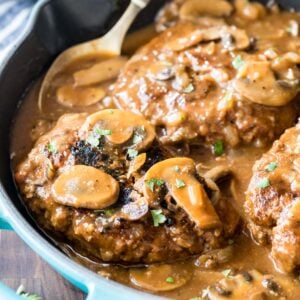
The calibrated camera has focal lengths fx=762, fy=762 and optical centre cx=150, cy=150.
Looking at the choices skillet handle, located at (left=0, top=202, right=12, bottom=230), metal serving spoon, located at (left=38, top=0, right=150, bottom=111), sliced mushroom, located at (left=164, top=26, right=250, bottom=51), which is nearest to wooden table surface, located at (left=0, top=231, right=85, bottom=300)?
skillet handle, located at (left=0, top=202, right=12, bottom=230)

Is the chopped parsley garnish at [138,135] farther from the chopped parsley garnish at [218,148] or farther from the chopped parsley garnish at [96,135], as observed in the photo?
the chopped parsley garnish at [218,148]

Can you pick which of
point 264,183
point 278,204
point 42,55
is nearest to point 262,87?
point 264,183

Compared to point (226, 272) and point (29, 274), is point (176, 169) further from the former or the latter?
point (29, 274)

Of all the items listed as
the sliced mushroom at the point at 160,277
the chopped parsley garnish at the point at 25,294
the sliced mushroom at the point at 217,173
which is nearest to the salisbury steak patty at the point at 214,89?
the sliced mushroom at the point at 217,173

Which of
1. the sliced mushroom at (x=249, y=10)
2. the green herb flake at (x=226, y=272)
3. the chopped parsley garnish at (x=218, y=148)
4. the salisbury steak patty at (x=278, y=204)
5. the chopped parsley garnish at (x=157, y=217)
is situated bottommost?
the sliced mushroom at (x=249, y=10)

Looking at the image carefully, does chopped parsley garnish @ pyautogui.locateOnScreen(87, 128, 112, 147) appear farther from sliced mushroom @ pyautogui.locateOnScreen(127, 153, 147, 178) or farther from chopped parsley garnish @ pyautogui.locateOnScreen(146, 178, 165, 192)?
chopped parsley garnish @ pyautogui.locateOnScreen(146, 178, 165, 192)

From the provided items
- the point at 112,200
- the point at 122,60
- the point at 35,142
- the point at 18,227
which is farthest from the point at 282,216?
the point at 122,60

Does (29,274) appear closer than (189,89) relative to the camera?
Yes
